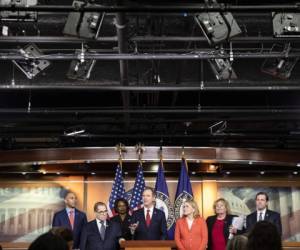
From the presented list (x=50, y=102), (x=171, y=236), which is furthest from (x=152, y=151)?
(x=50, y=102)

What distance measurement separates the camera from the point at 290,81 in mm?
7023

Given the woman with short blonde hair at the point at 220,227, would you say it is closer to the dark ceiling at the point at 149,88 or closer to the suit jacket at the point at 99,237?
the suit jacket at the point at 99,237

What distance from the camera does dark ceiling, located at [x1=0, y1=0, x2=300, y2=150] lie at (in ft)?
18.5

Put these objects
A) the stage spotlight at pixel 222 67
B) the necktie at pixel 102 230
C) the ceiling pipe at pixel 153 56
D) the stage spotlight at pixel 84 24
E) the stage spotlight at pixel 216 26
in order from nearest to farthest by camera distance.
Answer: the stage spotlight at pixel 84 24, the stage spotlight at pixel 216 26, the ceiling pipe at pixel 153 56, the stage spotlight at pixel 222 67, the necktie at pixel 102 230

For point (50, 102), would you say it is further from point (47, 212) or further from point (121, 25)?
point (121, 25)

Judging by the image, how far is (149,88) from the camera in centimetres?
658

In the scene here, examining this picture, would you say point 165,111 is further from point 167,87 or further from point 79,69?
point 79,69

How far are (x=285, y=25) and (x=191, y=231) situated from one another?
2.67 meters

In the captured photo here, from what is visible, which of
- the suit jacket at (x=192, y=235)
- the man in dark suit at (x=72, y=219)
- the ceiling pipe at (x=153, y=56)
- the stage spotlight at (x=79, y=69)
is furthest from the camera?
the man in dark suit at (x=72, y=219)

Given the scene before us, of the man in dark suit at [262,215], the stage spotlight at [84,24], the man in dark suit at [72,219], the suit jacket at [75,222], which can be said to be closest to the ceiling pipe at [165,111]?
the man in dark suit at [72,219]

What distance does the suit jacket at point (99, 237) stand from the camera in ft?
21.4

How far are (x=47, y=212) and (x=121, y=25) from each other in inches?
234

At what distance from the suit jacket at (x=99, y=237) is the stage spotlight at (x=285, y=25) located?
3078 millimetres

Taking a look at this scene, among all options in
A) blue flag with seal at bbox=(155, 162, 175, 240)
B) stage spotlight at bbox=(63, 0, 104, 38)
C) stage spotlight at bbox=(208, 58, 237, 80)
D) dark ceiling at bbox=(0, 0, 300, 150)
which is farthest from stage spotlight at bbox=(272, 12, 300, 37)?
blue flag with seal at bbox=(155, 162, 175, 240)
